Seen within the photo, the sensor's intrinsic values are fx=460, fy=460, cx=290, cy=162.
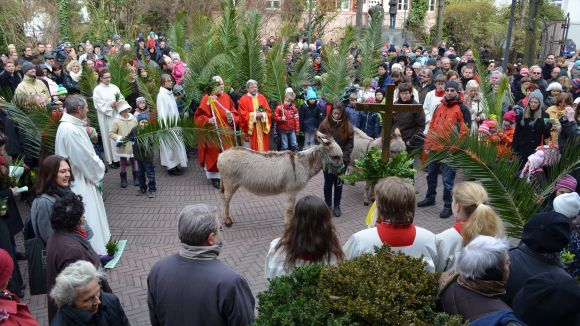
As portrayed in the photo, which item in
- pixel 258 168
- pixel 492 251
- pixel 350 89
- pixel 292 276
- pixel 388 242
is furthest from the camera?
pixel 350 89

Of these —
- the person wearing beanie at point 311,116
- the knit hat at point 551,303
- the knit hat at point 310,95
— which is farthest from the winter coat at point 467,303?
the knit hat at point 310,95

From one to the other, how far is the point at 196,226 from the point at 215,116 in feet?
22.1

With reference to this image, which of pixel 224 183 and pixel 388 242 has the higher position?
pixel 388 242

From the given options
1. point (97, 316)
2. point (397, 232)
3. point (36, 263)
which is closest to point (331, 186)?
point (397, 232)

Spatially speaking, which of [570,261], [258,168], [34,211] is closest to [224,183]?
[258,168]

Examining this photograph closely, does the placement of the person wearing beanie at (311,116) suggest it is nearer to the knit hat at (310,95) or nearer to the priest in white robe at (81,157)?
the knit hat at (310,95)

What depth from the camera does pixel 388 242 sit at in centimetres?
349

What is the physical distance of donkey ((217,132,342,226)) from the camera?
7289 mm

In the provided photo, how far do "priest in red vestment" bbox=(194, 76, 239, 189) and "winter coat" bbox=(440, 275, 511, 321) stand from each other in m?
7.01

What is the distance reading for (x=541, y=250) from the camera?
123 inches

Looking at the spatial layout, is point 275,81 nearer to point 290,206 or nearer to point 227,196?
point 227,196

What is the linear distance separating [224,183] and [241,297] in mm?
4772

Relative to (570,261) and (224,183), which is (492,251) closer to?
(570,261)

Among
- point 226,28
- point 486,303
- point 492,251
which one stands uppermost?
point 226,28
